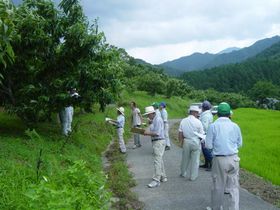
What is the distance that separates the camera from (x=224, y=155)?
27.5 feet

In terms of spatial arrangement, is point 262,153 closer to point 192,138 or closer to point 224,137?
point 192,138

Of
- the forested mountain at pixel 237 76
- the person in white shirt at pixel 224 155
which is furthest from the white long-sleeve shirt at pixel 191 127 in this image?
the forested mountain at pixel 237 76

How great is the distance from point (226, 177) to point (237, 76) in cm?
12407

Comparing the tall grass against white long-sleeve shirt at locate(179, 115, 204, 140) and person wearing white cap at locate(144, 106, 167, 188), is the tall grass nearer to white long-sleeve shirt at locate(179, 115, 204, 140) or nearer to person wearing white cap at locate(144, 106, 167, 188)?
white long-sleeve shirt at locate(179, 115, 204, 140)

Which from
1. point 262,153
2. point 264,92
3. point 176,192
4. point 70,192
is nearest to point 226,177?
point 176,192

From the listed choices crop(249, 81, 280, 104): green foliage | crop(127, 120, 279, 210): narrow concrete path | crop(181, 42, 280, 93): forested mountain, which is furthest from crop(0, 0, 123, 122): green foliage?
crop(181, 42, 280, 93): forested mountain

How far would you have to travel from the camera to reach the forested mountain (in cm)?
12712

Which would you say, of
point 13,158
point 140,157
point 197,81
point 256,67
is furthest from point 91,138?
point 256,67

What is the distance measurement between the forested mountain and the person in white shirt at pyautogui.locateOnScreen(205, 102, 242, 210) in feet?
387

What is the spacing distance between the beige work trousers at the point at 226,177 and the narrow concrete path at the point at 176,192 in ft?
2.99

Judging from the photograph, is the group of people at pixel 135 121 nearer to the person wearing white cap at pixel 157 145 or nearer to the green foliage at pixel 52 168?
the green foliage at pixel 52 168

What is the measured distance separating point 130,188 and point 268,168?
16.9 ft

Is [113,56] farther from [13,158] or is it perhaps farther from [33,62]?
[13,158]

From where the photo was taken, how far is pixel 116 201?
952cm
